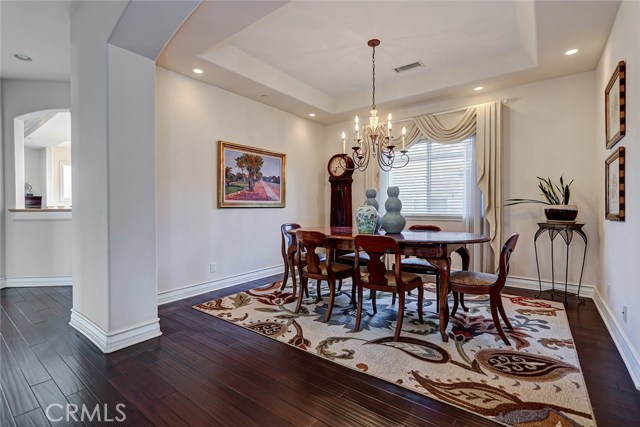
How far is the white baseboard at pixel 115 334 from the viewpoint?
2182 mm

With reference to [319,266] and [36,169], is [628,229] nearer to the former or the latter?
[319,266]

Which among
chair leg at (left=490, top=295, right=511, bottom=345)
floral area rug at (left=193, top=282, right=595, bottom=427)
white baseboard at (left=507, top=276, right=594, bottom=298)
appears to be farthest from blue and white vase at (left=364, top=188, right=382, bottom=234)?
white baseboard at (left=507, top=276, right=594, bottom=298)

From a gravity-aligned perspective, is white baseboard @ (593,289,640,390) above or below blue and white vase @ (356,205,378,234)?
below

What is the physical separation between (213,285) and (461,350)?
9.56ft

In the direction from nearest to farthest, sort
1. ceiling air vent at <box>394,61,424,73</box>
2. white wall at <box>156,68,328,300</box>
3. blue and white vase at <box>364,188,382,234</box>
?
blue and white vase at <box>364,188,382,234</box> → white wall at <box>156,68,328,300</box> → ceiling air vent at <box>394,61,424,73</box>

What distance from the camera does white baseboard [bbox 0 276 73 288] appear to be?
3.89 meters

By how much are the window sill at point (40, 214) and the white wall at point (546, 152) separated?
585 centimetres

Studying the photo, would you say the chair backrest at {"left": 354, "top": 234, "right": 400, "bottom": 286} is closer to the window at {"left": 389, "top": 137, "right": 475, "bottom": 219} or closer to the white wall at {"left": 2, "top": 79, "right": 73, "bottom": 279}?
the window at {"left": 389, "top": 137, "right": 475, "bottom": 219}

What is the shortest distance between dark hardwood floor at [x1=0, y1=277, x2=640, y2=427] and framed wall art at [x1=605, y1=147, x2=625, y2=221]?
1.00 m

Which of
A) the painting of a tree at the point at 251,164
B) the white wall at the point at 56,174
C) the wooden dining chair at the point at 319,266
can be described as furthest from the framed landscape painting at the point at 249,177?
the white wall at the point at 56,174

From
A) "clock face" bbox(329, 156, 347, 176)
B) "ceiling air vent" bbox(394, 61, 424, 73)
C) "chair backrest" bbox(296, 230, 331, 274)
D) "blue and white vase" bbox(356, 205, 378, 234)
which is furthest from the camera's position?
"clock face" bbox(329, 156, 347, 176)

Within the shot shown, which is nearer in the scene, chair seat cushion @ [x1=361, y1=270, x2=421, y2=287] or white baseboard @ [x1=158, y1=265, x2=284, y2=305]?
chair seat cushion @ [x1=361, y1=270, x2=421, y2=287]

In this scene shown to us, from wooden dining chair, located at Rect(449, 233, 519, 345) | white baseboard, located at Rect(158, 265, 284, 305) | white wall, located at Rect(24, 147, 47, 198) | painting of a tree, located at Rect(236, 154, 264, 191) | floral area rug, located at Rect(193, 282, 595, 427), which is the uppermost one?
white wall, located at Rect(24, 147, 47, 198)

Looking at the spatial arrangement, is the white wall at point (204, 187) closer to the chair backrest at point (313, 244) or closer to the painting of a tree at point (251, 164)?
the painting of a tree at point (251, 164)
